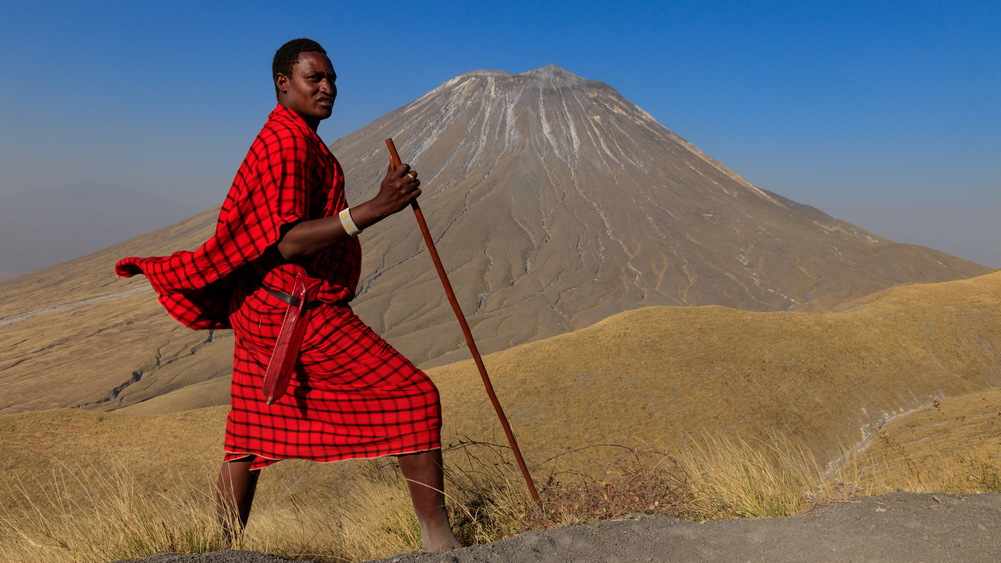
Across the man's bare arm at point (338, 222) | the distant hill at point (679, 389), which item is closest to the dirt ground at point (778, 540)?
the man's bare arm at point (338, 222)

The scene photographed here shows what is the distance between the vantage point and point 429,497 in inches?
88.0

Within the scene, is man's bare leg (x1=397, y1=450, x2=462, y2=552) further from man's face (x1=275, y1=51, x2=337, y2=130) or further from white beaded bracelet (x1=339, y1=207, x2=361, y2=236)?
man's face (x1=275, y1=51, x2=337, y2=130)

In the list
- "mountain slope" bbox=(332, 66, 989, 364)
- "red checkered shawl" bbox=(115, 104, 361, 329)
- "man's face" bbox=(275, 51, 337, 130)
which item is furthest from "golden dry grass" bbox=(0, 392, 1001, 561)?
"mountain slope" bbox=(332, 66, 989, 364)

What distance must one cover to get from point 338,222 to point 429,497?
112 cm

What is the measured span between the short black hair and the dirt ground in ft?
6.25

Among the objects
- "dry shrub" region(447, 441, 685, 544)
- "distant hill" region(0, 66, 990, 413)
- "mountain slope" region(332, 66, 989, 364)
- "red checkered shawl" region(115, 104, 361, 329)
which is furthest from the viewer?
"mountain slope" region(332, 66, 989, 364)

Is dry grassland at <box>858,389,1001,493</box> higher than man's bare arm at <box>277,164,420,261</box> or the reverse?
the reverse

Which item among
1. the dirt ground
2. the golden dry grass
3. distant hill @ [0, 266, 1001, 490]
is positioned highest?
the dirt ground

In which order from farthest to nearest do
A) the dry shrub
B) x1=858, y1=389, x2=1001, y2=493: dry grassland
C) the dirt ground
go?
x1=858, y1=389, x2=1001, y2=493: dry grassland, the dry shrub, the dirt ground

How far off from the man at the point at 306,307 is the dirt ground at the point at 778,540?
0.38m

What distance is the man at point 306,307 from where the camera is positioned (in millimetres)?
2115

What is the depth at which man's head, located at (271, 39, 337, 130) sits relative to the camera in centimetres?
234

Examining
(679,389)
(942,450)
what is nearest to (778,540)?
(942,450)

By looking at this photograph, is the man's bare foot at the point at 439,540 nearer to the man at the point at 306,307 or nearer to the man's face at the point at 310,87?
the man at the point at 306,307
